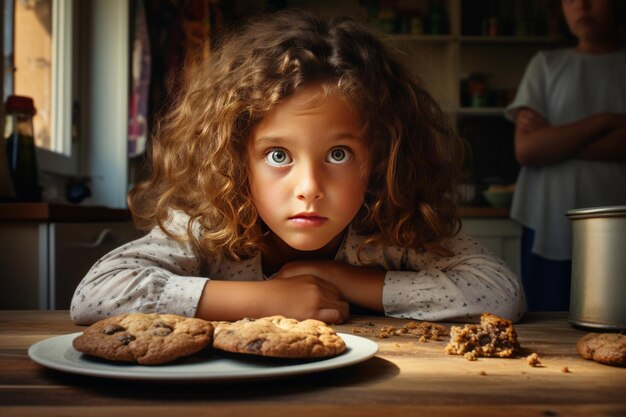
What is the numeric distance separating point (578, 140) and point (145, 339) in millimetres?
1816

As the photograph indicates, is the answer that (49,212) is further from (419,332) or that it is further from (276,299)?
(419,332)

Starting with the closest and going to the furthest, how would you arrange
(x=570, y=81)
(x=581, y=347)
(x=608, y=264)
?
1. (x=581, y=347)
2. (x=608, y=264)
3. (x=570, y=81)

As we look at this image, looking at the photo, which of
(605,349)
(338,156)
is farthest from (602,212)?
(338,156)

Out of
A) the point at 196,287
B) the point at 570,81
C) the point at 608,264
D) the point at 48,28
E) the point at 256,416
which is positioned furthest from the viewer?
the point at 48,28

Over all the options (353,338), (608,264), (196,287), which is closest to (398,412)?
(353,338)

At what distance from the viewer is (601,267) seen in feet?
2.70

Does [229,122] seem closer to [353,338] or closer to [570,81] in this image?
[353,338]

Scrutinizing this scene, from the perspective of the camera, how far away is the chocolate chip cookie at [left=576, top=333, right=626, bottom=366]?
2.03ft

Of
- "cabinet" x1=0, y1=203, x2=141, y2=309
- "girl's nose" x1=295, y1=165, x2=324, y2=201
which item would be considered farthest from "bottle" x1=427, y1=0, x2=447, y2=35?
"girl's nose" x1=295, y1=165, x2=324, y2=201

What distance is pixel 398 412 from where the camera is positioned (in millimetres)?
458

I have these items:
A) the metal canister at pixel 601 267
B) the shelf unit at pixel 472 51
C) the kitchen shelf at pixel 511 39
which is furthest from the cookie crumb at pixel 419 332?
the kitchen shelf at pixel 511 39

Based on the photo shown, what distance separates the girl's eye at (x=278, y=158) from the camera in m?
1.02

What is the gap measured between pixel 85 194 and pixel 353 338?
184 centimetres

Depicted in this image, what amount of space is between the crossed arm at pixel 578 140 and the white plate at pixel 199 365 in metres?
1.62
